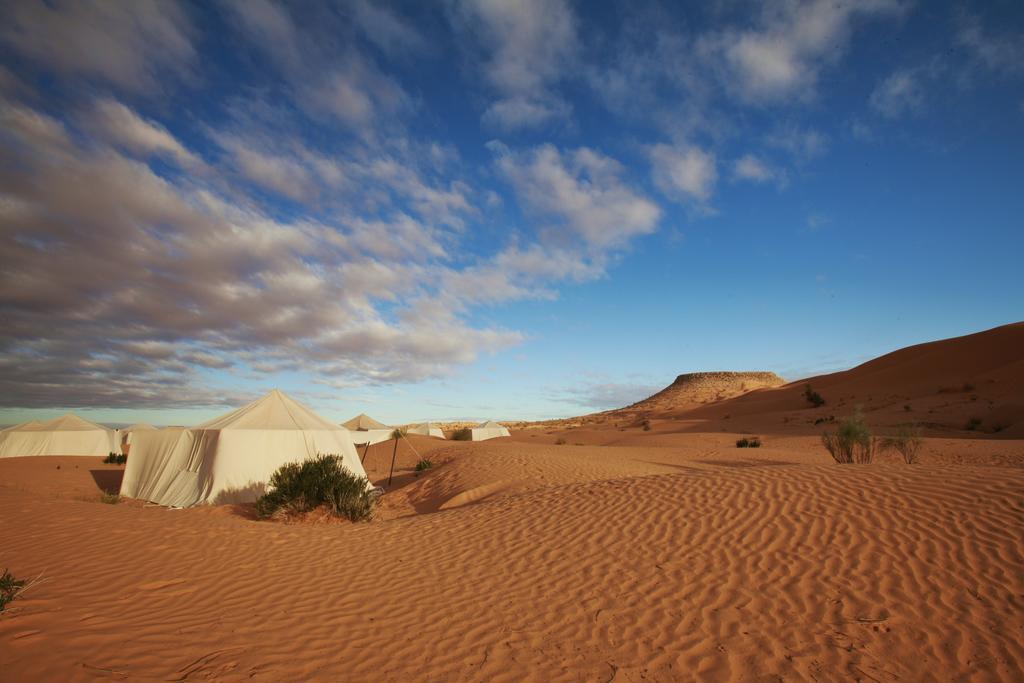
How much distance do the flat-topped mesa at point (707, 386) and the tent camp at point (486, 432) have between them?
4515 cm

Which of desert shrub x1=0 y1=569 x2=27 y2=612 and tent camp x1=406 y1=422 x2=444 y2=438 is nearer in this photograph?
desert shrub x1=0 y1=569 x2=27 y2=612

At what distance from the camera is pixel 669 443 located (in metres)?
28.3

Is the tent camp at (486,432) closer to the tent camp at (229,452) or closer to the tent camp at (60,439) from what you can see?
the tent camp at (229,452)

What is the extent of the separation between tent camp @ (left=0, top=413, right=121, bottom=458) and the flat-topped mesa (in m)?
67.2

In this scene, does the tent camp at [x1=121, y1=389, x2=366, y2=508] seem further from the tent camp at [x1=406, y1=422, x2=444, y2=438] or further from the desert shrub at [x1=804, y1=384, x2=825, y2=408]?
the desert shrub at [x1=804, y1=384, x2=825, y2=408]

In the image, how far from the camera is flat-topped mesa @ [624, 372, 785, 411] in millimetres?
80188

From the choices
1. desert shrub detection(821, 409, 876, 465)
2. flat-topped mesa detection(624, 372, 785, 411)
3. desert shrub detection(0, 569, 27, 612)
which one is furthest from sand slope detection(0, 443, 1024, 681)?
flat-topped mesa detection(624, 372, 785, 411)

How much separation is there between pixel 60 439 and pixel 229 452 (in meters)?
28.5

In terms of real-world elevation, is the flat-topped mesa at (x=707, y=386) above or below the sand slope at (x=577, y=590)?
above

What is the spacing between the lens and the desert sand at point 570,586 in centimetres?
445

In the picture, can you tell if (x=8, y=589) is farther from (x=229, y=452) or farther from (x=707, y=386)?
(x=707, y=386)

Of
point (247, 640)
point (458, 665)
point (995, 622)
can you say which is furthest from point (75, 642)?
point (995, 622)

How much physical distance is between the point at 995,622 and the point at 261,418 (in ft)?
54.6

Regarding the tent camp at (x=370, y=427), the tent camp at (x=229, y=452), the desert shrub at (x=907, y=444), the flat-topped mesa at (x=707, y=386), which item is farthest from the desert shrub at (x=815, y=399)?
the tent camp at (x=229, y=452)
